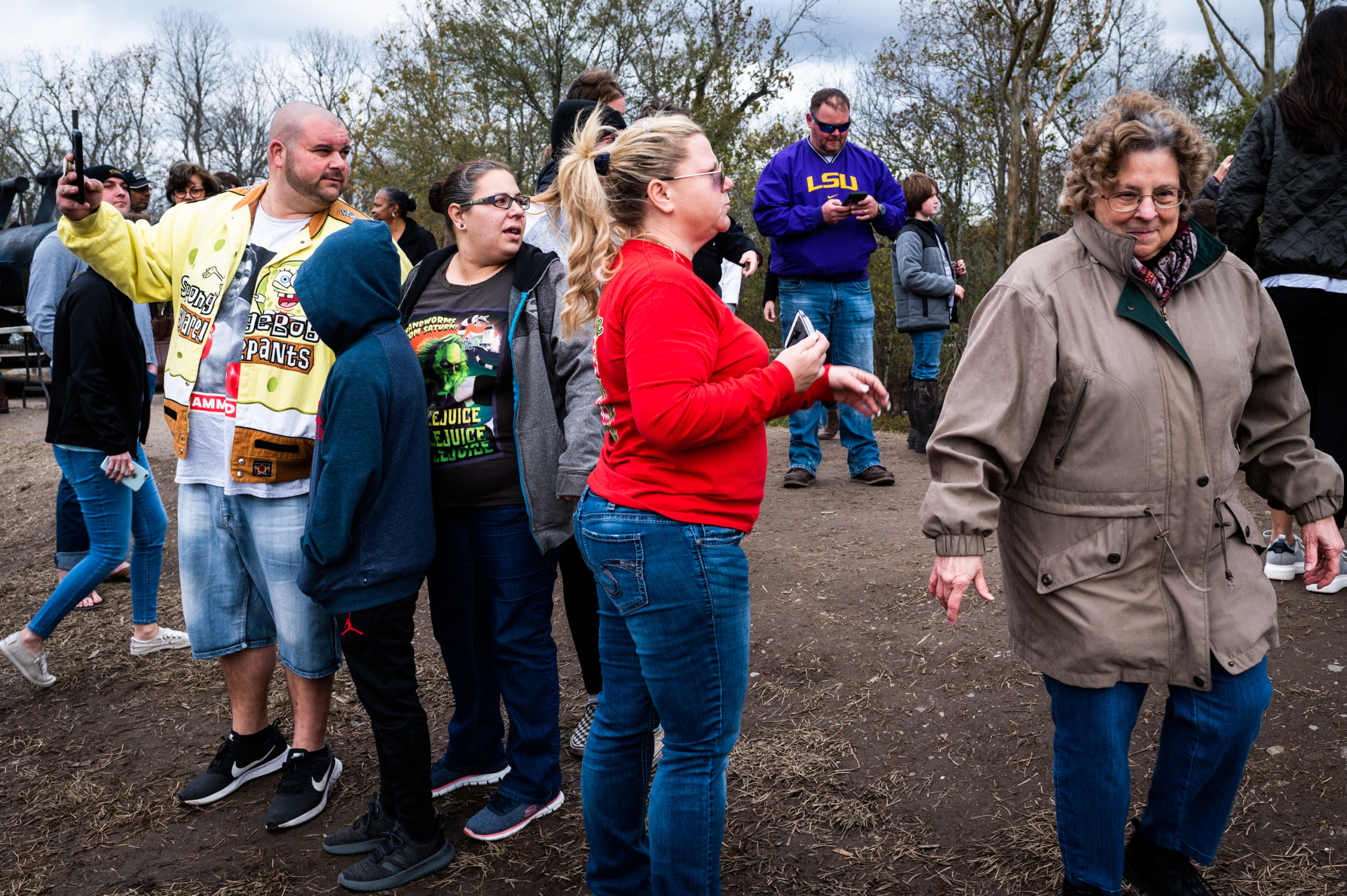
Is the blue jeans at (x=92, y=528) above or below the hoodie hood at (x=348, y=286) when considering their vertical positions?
below

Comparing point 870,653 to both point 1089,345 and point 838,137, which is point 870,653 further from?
point 838,137

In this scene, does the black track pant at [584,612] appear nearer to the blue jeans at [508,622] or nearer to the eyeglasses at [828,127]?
the blue jeans at [508,622]

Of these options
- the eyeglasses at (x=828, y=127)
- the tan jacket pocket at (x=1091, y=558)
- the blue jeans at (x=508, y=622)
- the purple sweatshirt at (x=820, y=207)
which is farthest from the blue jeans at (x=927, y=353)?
the tan jacket pocket at (x=1091, y=558)

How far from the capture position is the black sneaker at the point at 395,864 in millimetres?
2836

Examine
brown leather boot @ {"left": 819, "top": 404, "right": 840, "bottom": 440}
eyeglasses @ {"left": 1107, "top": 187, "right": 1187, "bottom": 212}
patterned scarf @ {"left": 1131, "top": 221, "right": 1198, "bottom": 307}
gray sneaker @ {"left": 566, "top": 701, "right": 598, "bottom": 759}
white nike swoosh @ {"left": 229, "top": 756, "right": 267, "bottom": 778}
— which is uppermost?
eyeglasses @ {"left": 1107, "top": 187, "right": 1187, "bottom": 212}

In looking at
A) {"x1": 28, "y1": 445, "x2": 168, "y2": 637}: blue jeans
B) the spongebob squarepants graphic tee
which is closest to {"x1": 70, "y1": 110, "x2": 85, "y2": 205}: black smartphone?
the spongebob squarepants graphic tee

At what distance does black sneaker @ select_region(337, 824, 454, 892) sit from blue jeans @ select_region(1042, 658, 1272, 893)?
1725 mm

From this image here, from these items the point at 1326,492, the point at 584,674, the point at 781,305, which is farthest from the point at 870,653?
the point at 781,305

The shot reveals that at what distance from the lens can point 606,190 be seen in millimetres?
2314

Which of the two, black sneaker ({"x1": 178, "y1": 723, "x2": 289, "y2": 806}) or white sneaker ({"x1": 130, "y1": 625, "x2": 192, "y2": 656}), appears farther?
white sneaker ({"x1": 130, "y1": 625, "x2": 192, "y2": 656})

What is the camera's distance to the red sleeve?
2029 mm

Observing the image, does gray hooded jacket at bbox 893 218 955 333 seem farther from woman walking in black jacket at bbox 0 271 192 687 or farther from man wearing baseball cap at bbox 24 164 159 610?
woman walking in black jacket at bbox 0 271 192 687

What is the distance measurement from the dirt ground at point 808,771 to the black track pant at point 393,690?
31cm

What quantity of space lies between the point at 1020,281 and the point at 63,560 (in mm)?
5055
